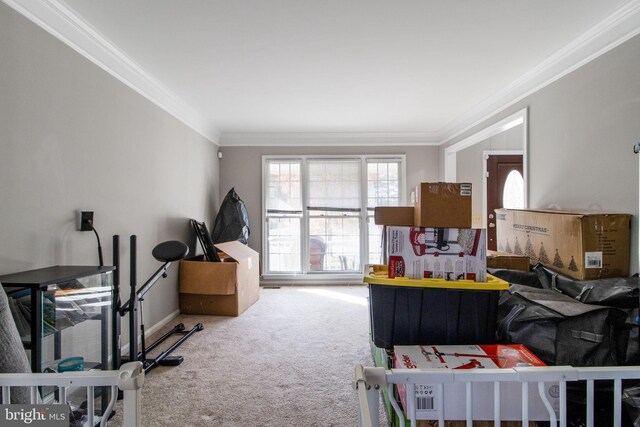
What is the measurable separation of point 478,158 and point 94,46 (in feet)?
16.5

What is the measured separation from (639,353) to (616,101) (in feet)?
4.90

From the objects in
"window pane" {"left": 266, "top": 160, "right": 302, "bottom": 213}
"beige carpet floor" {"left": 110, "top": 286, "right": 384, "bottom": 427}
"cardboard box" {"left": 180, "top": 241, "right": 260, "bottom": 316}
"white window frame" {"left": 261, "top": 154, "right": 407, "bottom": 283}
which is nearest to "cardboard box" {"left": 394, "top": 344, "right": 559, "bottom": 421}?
"beige carpet floor" {"left": 110, "top": 286, "right": 384, "bottom": 427}

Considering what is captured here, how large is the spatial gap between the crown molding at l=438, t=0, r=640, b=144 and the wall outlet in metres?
3.59

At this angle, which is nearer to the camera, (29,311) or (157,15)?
(29,311)

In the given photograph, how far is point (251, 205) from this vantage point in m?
5.29

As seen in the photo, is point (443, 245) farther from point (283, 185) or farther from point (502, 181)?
point (502, 181)

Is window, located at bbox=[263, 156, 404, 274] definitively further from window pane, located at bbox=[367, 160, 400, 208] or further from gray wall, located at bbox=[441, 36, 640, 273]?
gray wall, located at bbox=[441, 36, 640, 273]

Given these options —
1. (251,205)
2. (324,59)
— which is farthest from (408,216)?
(251,205)

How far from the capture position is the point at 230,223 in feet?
15.7

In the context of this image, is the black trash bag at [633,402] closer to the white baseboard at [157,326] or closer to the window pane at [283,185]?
the white baseboard at [157,326]

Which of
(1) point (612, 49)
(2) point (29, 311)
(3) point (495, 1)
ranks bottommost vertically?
(2) point (29, 311)

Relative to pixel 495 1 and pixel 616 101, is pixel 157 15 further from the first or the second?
pixel 616 101

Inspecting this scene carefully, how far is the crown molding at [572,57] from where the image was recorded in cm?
197

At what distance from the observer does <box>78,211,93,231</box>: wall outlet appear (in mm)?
2176
